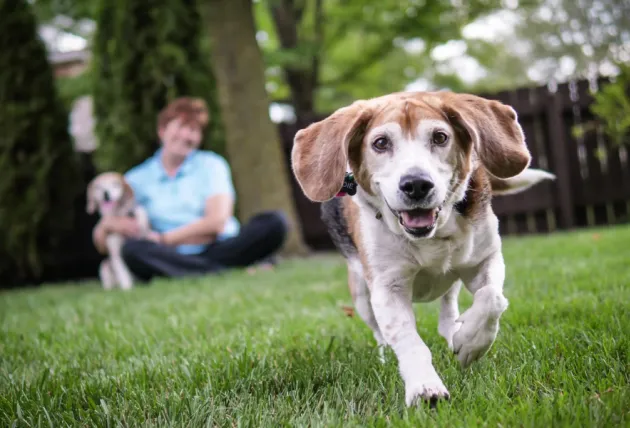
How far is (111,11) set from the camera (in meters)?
9.30

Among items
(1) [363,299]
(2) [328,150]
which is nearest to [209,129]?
(1) [363,299]

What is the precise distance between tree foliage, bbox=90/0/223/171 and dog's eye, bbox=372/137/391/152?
7.19m

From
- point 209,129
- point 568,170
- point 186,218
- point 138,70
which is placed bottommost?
point 568,170

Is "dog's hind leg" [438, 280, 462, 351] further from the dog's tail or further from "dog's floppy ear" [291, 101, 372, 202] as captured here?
"dog's floppy ear" [291, 101, 372, 202]

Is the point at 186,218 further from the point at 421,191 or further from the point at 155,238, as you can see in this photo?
the point at 421,191

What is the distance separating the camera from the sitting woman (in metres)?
7.19

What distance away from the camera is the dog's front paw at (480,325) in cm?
218

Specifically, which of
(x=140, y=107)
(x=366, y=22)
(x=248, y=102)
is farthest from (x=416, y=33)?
(x=140, y=107)

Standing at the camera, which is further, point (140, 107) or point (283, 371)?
point (140, 107)

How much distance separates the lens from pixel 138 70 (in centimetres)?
919

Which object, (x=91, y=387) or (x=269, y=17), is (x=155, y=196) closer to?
(x=91, y=387)

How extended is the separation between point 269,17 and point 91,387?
14213 millimetres

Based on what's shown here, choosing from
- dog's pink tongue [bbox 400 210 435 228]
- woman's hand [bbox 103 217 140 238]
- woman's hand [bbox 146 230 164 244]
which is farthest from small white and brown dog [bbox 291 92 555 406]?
woman's hand [bbox 103 217 140 238]

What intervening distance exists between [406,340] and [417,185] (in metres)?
0.52
